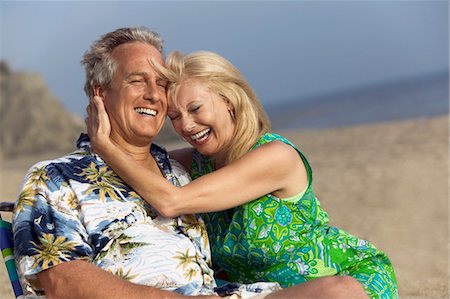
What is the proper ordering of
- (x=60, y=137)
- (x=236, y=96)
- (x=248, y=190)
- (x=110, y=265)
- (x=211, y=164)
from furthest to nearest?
(x=60, y=137) → (x=211, y=164) → (x=236, y=96) → (x=248, y=190) → (x=110, y=265)

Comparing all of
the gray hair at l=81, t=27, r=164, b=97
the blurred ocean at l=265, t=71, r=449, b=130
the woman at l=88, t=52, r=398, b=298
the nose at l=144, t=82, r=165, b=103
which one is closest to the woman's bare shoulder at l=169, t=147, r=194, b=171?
the woman at l=88, t=52, r=398, b=298

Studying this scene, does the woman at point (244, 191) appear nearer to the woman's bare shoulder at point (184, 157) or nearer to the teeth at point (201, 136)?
the teeth at point (201, 136)

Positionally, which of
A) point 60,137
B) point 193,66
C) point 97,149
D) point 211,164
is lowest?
point 60,137

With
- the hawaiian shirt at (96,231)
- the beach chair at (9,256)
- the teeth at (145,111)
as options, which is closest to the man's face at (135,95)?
the teeth at (145,111)

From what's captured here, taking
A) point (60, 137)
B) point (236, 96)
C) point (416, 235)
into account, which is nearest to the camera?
point (236, 96)

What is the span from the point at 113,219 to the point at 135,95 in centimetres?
70

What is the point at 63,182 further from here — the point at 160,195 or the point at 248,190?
the point at 248,190

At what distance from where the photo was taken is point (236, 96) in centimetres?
371

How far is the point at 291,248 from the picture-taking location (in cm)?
350

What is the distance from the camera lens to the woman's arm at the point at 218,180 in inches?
131

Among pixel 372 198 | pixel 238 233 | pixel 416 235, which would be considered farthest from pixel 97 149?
pixel 372 198

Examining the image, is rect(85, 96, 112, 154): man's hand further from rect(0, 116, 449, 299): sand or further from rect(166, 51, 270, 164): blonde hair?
rect(0, 116, 449, 299): sand

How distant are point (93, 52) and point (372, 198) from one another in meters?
7.75

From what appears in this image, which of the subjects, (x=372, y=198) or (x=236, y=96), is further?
(x=372, y=198)
